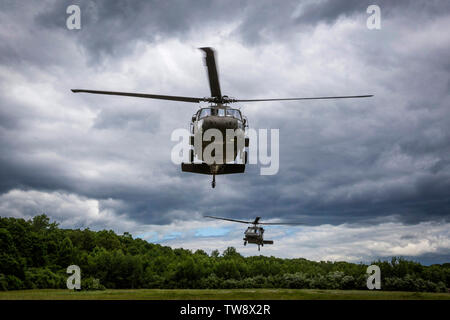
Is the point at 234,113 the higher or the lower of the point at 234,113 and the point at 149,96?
the lower

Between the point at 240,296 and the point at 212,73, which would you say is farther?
the point at 240,296

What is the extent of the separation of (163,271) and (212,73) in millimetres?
67358

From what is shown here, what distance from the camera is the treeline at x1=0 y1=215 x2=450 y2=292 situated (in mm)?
42906

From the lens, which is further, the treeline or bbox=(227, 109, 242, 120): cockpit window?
the treeline

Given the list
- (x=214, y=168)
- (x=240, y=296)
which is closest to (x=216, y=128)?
(x=214, y=168)

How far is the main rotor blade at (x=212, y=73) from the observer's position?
1748 cm

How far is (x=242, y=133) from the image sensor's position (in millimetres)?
20797

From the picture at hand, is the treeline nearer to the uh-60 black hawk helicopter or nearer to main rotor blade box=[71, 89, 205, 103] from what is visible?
the uh-60 black hawk helicopter

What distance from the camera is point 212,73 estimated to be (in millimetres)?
19016

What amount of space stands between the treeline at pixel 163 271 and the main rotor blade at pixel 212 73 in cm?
3030
